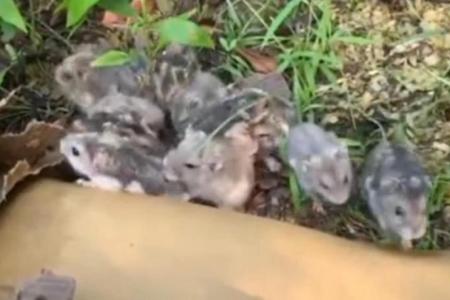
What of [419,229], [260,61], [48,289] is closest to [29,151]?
[48,289]

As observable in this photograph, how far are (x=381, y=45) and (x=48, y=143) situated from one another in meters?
0.62

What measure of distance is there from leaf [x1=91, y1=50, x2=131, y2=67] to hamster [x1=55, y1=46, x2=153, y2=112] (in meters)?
0.02

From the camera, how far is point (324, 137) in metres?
2.13

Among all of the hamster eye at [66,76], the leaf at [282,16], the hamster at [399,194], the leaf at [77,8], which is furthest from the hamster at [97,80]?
the hamster at [399,194]

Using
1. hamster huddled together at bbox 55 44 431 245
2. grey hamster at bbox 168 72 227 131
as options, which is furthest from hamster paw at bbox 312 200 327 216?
grey hamster at bbox 168 72 227 131

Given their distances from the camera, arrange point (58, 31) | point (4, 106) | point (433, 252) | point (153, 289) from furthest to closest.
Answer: point (58, 31) → point (4, 106) → point (433, 252) → point (153, 289)

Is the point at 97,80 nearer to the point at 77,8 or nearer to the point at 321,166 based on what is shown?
the point at 77,8

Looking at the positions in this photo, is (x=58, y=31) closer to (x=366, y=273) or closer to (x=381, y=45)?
(x=381, y=45)

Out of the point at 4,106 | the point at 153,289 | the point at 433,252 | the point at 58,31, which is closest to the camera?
the point at 153,289

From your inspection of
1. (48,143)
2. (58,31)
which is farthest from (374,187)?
(58,31)

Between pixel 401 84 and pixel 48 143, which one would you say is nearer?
pixel 48 143

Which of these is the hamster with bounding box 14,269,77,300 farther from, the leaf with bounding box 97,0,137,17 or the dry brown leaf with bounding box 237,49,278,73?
the dry brown leaf with bounding box 237,49,278,73

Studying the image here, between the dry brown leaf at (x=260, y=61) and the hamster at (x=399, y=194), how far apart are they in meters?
0.32

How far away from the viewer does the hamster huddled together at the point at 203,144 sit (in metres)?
2.07
